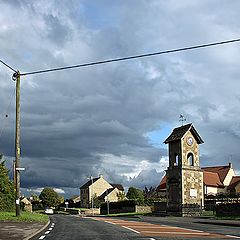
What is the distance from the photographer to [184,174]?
183 feet

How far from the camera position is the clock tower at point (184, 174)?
55.4m

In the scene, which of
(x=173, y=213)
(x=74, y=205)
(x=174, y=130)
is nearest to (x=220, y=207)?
(x=173, y=213)

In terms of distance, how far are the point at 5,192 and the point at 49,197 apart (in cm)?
9372

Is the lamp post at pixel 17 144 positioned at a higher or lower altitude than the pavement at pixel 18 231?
higher

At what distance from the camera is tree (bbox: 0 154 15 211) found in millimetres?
40781

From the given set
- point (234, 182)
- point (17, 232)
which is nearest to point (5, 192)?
point (17, 232)

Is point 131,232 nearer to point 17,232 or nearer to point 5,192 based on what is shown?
point 17,232

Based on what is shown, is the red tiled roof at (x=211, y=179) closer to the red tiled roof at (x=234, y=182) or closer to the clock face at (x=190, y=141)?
the red tiled roof at (x=234, y=182)

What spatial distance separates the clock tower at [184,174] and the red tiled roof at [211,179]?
29.5m

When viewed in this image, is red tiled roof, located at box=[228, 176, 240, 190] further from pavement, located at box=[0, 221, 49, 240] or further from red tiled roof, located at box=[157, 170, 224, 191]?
pavement, located at box=[0, 221, 49, 240]

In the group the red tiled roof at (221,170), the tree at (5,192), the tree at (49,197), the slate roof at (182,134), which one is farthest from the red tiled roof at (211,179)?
the tree at (49,197)

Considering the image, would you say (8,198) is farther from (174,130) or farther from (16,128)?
(174,130)

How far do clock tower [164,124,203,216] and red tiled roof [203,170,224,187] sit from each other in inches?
1163

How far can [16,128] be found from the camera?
29750 millimetres
